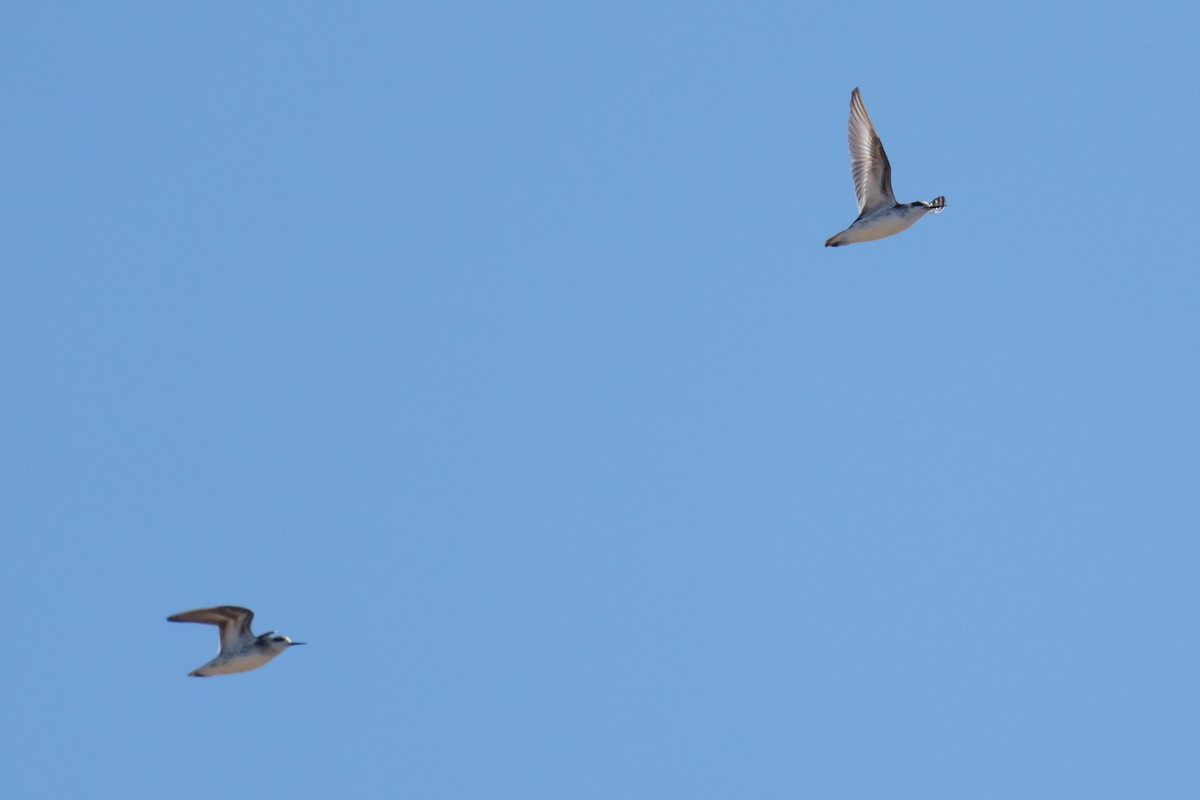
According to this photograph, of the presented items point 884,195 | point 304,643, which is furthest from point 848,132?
point 304,643

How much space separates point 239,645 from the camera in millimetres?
31172

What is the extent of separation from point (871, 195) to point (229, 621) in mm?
15033

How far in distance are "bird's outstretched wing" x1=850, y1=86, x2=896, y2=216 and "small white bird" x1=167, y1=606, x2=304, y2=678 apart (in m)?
14.2

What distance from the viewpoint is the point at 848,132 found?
119 ft

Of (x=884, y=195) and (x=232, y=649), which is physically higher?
(x=884, y=195)

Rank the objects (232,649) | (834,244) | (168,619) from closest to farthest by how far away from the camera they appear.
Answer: (168,619), (232,649), (834,244)

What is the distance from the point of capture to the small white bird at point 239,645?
3094 cm

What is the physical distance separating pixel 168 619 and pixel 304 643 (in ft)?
12.1

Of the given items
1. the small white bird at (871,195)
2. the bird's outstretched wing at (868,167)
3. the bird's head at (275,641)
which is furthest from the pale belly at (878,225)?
the bird's head at (275,641)

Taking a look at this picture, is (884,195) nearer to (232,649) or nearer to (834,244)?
(834,244)

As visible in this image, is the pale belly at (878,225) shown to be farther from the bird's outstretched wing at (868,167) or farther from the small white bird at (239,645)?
the small white bird at (239,645)

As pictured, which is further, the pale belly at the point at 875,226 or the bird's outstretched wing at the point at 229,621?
the pale belly at the point at 875,226

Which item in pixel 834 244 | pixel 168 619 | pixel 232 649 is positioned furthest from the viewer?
pixel 834 244

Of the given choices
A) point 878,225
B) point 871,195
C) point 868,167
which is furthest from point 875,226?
point 868,167
